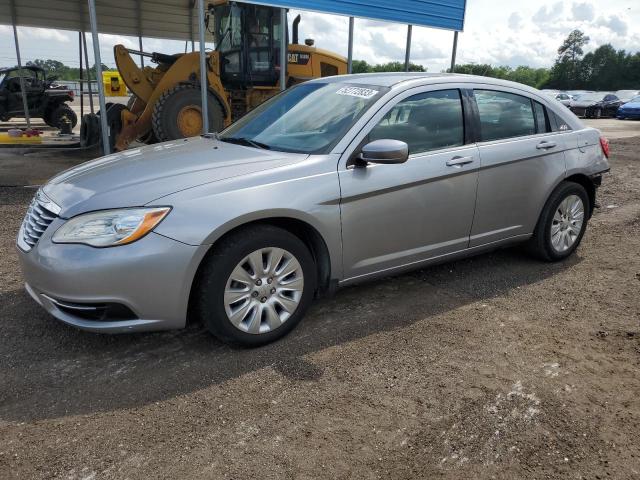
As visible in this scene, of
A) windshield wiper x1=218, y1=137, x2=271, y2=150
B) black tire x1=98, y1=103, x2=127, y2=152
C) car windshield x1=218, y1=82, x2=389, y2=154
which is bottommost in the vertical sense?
black tire x1=98, y1=103, x2=127, y2=152

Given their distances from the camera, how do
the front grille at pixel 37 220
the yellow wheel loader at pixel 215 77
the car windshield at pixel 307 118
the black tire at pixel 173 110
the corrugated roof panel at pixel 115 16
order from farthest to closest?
1. the corrugated roof panel at pixel 115 16
2. the yellow wheel loader at pixel 215 77
3. the black tire at pixel 173 110
4. the car windshield at pixel 307 118
5. the front grille at pixel 37 220

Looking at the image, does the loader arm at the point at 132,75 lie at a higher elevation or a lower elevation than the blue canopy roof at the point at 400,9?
lower

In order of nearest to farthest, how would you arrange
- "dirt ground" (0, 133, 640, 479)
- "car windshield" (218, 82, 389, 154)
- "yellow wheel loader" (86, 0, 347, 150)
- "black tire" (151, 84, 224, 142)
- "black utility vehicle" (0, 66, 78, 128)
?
"dirt ground" (0, 133, 640, 479) → "car windshield" (218, 82, 389, 154) → "black tire" (151, 84, 224, 142) → "yellow wheel loader" (86, 0, 347, 150) → "black utility vehicle" (0, 66, 78, 128)

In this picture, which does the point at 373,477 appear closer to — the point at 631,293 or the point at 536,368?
the point at 536,368

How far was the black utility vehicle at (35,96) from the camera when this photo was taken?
15555mm

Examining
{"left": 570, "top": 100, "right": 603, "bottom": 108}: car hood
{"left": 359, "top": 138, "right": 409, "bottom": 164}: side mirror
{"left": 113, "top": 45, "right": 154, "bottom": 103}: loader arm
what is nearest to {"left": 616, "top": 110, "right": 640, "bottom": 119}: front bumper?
{"left": 570, "top": 100, "right": 603, "bottom": 108}: car hood

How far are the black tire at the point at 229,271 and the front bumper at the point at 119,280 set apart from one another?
0.10 meters

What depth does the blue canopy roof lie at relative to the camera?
9164mm

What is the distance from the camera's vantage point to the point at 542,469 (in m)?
2.30

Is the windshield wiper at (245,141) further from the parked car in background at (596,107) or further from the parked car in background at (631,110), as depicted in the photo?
the parked car in background at (596,107)

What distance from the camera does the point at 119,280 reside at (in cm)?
279

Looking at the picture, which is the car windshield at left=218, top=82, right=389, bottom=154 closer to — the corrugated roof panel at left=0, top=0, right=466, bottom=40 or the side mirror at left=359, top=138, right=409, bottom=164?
the side mirror at left=359, top=138, right=409, bottom=164

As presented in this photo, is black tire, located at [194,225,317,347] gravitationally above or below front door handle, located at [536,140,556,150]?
below

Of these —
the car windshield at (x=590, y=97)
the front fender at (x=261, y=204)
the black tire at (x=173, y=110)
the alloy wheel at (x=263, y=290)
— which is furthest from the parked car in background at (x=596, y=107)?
the alloy wheel at (x=263, y=290)
